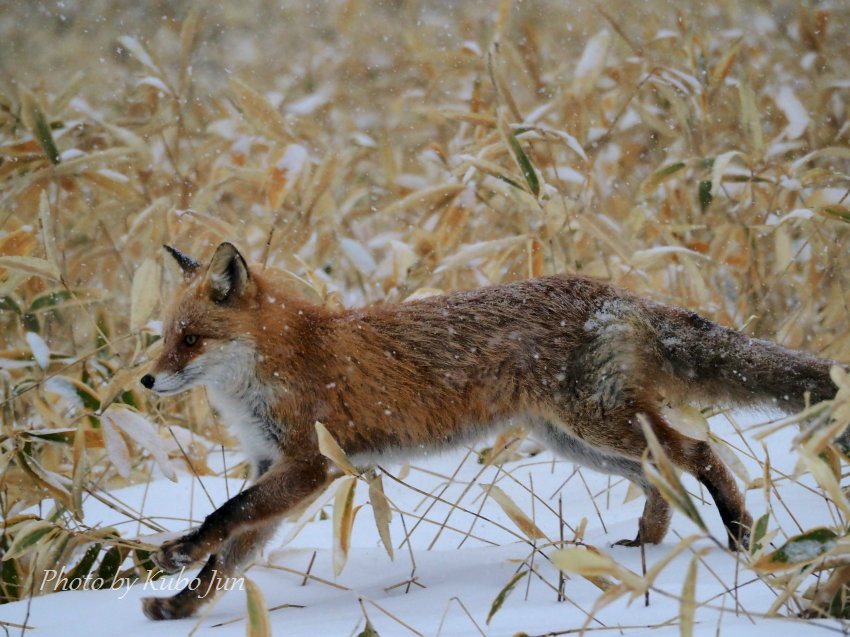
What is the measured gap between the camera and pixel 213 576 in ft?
8.79

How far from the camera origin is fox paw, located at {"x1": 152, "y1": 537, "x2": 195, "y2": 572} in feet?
8.14

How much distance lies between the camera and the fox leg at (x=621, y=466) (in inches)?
108

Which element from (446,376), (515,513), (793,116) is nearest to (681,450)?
(515,513)

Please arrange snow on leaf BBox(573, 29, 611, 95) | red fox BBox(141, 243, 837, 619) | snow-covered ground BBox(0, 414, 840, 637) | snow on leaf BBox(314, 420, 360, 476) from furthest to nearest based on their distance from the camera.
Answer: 1. snow on leaf BBox(573, 29, 611, 95)
2. red fox BBox(141, 243, 837, 619)
3. snow on leaf BBox(314, 420, 360, 476)
4. snow-covered ground BBox(0, 414, 840, 637)

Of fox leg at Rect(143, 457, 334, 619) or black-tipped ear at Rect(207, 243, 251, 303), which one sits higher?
black-tipped ear at Rect(207, 243, 251, 303)

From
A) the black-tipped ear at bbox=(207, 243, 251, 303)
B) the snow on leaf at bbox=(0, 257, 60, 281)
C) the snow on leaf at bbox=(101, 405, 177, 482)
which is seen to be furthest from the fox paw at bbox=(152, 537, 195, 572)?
the snow on leaf at bbox=(0, 257, 60, 281)

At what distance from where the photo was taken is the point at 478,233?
18.3 feet

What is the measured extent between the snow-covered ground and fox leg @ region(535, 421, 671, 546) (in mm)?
73

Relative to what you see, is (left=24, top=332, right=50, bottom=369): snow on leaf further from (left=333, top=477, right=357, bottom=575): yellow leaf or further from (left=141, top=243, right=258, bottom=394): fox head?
(left=333, top=477, right=357, bottom=575): yellow leaf

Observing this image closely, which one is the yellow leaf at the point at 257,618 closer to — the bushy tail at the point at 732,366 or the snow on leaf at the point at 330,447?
the snow on leaf at the point at 330,447

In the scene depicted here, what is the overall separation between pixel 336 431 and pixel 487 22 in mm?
6350

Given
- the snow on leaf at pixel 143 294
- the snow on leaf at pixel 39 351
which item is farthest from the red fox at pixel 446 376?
the snow on leaf at pixel 39 351

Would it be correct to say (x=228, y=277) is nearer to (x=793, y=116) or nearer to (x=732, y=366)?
(x=732, y=366)

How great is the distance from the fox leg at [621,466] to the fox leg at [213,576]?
105cm
